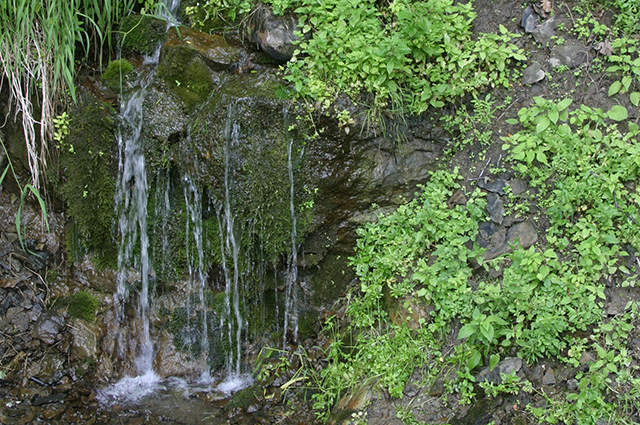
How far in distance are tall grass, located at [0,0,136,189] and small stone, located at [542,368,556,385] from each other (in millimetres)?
4154

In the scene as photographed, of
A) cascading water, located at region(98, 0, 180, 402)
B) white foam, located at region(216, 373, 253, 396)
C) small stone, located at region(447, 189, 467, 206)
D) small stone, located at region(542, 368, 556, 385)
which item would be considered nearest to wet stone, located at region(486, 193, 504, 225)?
small stone, located at region(447, 189, 467, 206)

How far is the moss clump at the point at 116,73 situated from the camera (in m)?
4.51

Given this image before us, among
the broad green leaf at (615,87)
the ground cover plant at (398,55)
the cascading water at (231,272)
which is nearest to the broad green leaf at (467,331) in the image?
the ground cover plant at (398,55)

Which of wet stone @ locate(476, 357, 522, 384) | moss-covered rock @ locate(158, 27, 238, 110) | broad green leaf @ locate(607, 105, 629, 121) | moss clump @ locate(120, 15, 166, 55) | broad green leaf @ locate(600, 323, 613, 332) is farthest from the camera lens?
moss clump @ locate(120, 15, 166, 55)

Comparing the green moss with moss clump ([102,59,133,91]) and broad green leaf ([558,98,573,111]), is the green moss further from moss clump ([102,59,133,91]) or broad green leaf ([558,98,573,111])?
broad green leaf ([558,98,573,111])

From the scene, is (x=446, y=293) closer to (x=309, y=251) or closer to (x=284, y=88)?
(x=309, y=251)

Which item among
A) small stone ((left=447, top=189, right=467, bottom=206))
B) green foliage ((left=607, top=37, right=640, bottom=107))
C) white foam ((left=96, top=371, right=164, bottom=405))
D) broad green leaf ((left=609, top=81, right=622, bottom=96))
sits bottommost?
white foam ((left=96, top=371, right=164, bottom=405))

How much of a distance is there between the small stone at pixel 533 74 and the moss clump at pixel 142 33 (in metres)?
3.42

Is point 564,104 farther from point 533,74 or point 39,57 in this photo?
point 39,57

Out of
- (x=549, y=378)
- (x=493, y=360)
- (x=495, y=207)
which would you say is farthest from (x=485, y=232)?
(x=549, y=378)

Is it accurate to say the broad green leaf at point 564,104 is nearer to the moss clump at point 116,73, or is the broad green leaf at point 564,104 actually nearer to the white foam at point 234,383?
the white foam at point 234,383

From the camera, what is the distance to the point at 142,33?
15.6ft

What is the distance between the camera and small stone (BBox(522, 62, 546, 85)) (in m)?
3.95

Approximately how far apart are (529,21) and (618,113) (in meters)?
1.12
